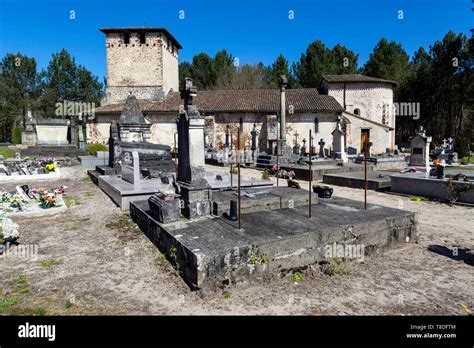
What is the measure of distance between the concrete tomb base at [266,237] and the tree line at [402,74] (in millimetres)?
22679

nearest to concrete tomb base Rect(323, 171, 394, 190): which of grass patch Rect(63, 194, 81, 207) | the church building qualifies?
grass patch Rect(63, 194, 81, 207)

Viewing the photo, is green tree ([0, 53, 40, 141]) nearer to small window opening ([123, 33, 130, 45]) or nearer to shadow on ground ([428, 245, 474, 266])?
small window opening ([123, 33, 130, 45])

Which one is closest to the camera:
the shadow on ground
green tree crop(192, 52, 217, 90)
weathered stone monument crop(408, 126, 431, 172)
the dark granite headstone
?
the shadow on ground

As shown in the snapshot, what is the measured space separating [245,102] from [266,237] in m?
26.9

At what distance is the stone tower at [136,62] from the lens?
103 ft

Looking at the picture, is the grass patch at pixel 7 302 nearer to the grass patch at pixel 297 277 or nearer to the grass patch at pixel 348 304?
the grass patch at pixel 297 277

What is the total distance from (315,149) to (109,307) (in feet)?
90.0

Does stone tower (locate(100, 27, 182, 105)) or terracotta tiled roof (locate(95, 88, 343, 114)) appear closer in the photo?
terracotta tiled roof (locate(95, 88, 343, 114))

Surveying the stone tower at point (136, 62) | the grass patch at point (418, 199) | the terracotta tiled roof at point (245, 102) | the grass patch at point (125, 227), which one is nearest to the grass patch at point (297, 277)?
the grass patch at point (125, 227)

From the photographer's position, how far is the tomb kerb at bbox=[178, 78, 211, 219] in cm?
588

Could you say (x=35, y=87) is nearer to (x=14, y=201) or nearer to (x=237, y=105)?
(x=237, y=105)

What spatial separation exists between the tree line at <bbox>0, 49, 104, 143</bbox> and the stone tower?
18703 millimetres
